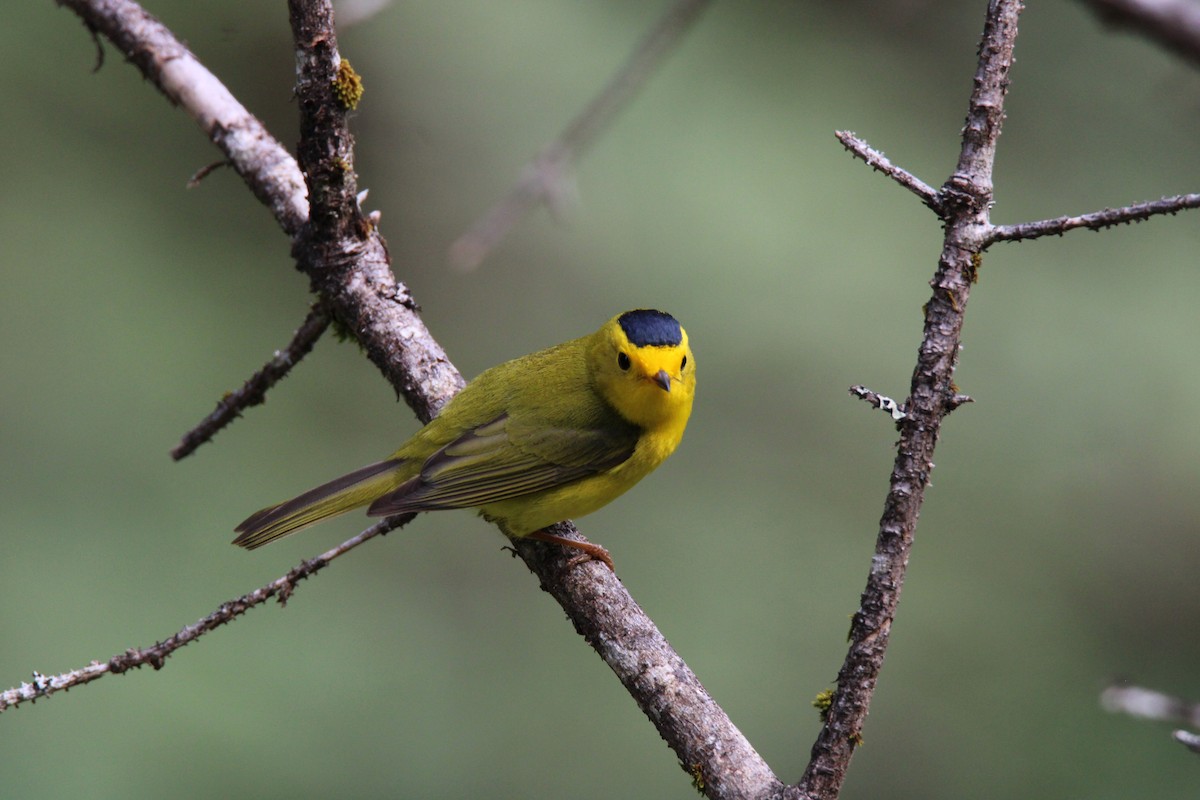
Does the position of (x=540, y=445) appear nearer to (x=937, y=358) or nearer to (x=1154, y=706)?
(x=937, y=358)

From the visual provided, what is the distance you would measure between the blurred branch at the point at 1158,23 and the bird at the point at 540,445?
2.15m

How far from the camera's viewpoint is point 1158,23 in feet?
5.08

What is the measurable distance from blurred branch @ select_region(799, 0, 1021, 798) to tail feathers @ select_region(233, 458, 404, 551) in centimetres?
197

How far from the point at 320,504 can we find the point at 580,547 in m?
0.97

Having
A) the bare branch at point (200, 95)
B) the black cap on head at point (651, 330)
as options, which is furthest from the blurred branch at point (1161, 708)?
the bare branch at point (200, 95)

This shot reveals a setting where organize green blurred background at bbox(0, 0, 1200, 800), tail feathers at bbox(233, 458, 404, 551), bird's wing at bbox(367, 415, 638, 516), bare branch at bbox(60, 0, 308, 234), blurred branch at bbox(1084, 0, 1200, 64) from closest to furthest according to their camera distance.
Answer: blurred branch at bbox(1084, 0, 1200, 64)
bird's wing at bbox(367, 415, 638, 516)
tail feathers at bbox(233, 458, 404, 551)
bare branch at bbox(60, 0, 308, 234)
green blurred background at bbox(0, 0, 1200, 800)

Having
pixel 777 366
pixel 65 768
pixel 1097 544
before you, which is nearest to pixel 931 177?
pixel 777 366

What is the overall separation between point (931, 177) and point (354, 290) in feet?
10.8

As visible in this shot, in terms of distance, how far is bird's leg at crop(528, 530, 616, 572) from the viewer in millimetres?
3266

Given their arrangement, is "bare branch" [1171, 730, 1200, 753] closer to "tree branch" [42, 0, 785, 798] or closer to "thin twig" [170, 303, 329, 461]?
"tree branch" [42, 0, 785, 798]

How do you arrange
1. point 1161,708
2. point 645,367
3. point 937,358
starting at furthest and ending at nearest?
point 645,367, point 937,358, point 1161,708

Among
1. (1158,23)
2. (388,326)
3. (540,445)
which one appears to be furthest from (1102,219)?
(388,326)

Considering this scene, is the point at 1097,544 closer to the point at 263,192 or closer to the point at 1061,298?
the point at 1061,298

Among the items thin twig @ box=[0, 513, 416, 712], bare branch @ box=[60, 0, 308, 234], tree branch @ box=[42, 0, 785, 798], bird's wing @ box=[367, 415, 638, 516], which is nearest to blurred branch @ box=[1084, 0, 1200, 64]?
tree branch @ box=[42, 0, 785, 798]
